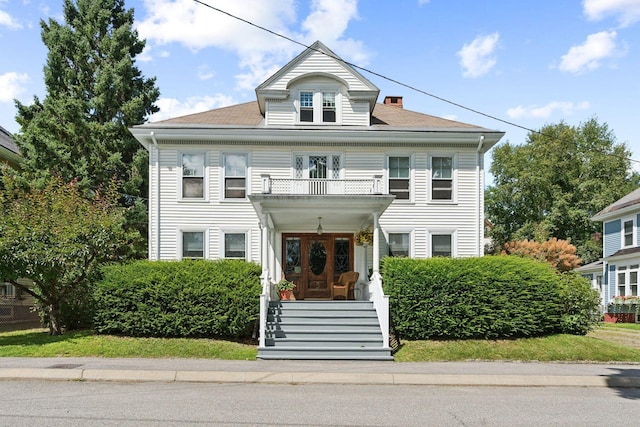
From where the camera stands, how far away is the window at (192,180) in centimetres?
2028

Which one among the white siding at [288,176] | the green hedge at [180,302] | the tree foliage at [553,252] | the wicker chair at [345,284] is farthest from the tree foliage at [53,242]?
the tree foliage at [553,252]

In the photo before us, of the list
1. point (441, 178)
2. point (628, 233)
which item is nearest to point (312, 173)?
point (441, 178)

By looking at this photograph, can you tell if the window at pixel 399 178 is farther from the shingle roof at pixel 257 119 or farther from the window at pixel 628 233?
the window at pixel 628 233

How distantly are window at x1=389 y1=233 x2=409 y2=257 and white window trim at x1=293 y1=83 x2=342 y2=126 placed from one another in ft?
15.3

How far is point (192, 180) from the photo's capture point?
66.6 ft

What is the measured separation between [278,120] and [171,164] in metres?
4.20

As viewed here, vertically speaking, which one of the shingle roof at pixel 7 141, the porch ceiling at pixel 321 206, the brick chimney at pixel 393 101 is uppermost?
the brick chimney at pixel 393 101

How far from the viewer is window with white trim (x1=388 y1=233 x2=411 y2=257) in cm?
2045

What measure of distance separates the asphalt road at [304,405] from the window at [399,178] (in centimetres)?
1071

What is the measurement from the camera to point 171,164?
20203mm

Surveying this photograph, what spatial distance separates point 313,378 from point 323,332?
12.8 ft

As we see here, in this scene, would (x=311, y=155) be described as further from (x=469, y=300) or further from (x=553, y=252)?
(x=553, y=252)

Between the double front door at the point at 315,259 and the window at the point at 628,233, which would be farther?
the window at the point at 628,233

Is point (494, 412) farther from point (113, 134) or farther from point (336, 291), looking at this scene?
point (113, 134)
